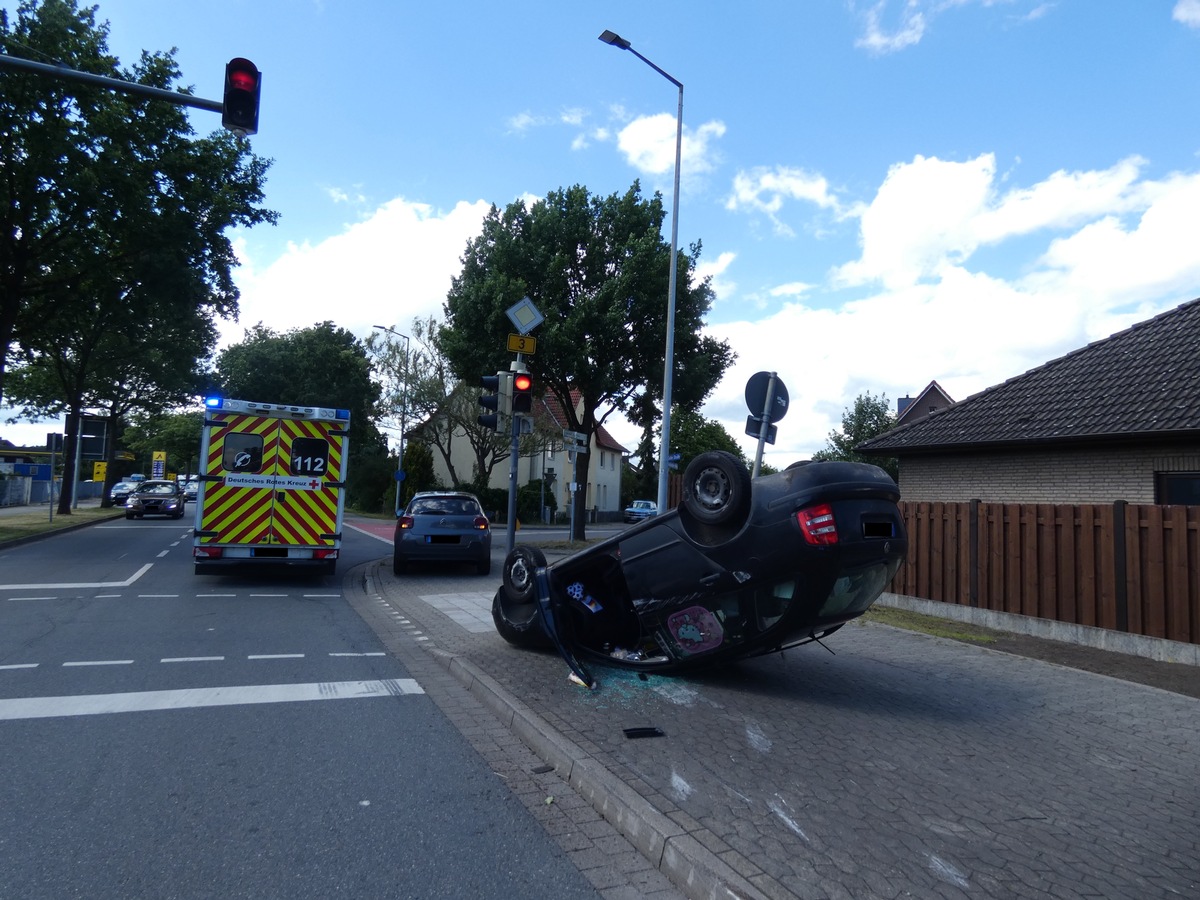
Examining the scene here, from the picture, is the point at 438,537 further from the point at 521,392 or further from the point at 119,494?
the point at 119,494

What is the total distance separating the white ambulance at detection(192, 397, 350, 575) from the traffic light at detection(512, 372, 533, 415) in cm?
379

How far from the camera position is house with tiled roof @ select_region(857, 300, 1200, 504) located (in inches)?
457

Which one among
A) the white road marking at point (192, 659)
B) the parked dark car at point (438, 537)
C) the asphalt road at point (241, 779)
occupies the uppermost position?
the parked dark car at point (438, 537)

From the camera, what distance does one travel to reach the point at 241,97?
8.59 m


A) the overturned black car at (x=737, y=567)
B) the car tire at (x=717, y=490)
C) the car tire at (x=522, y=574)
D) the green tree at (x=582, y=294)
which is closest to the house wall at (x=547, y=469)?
the green tree at (x=582, y=294)

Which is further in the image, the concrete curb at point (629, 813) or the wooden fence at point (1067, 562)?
the wooden fence at point (1067, 562)

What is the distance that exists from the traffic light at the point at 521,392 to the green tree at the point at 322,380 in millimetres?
44227

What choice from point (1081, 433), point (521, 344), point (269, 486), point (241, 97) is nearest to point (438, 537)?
point (269, 486)

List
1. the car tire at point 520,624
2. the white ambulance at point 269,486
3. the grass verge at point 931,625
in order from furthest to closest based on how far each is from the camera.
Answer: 1. the white ambulance at point 269,486
2. the grass verge at point 931,625
3. the car tire at point 520,624

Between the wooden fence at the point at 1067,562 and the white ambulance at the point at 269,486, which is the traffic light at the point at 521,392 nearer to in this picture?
the white ambulance at the point at 269,486

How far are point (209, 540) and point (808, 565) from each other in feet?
36.0

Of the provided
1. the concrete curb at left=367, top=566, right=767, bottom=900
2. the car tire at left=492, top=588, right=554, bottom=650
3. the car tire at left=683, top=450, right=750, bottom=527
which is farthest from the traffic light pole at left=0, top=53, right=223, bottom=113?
the concrete curb at left=367, top=566, right=767, bottom=900

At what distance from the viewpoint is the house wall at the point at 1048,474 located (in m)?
11.8

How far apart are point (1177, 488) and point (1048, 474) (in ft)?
6.41
